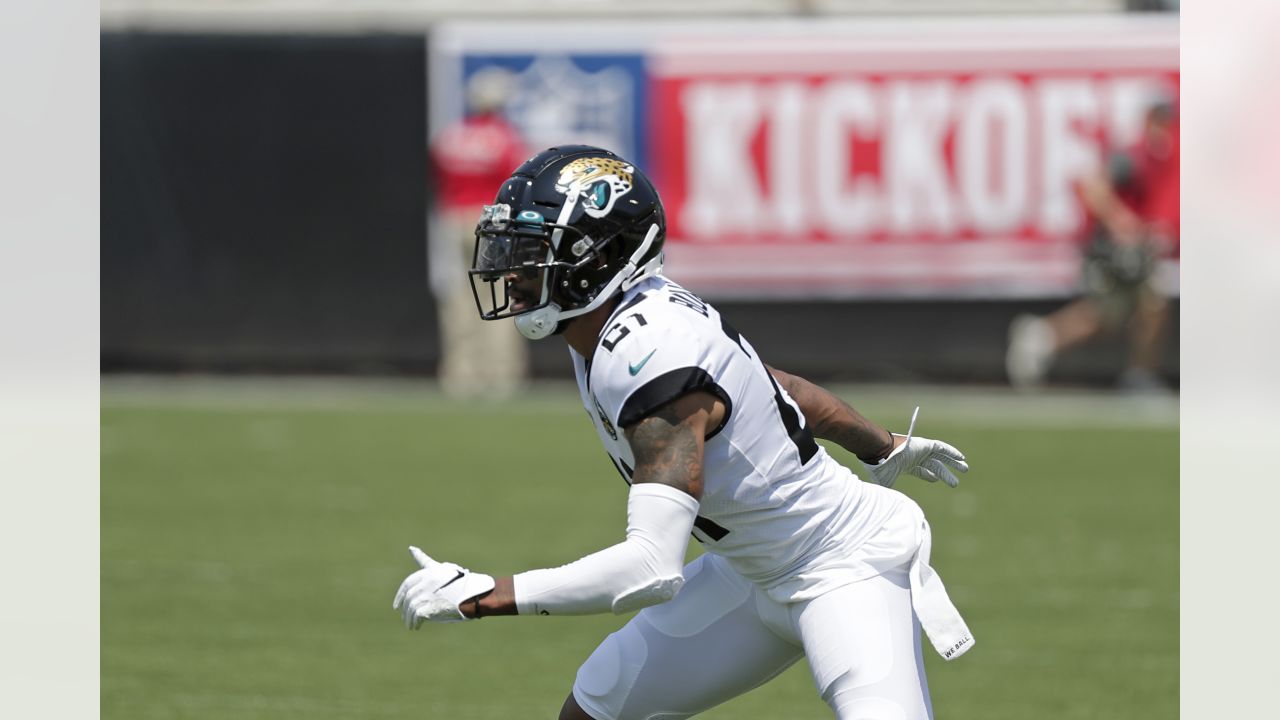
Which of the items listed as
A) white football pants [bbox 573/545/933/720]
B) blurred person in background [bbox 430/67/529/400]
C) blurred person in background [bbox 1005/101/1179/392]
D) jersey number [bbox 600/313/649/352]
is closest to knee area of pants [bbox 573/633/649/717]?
white football pants [bbox 573/545/933/720]

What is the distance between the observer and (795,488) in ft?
12.7

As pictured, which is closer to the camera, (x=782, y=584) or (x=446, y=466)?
(x=782, y=584)

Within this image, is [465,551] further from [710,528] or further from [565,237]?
[565,237]

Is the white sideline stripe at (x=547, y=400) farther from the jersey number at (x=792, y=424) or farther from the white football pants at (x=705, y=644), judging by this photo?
the jersey number at (x=792, y=424)

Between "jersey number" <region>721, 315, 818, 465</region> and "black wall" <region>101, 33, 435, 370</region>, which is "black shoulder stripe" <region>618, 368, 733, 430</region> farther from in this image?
"black wall" <region>101, 33, 435, 370</region>

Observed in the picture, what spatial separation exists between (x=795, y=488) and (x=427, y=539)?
16.3 ft

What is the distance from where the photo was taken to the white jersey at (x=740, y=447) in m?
3.60

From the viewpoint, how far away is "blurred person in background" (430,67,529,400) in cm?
1420

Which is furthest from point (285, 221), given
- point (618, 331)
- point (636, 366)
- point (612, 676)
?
point (636, 366)

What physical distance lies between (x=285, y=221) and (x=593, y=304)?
39.5 ft

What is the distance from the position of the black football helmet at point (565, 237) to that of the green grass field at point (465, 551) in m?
2.20

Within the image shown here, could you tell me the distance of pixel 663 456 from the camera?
352 centimetres

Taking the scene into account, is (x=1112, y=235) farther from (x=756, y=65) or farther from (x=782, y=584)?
(x=782, y=584)
